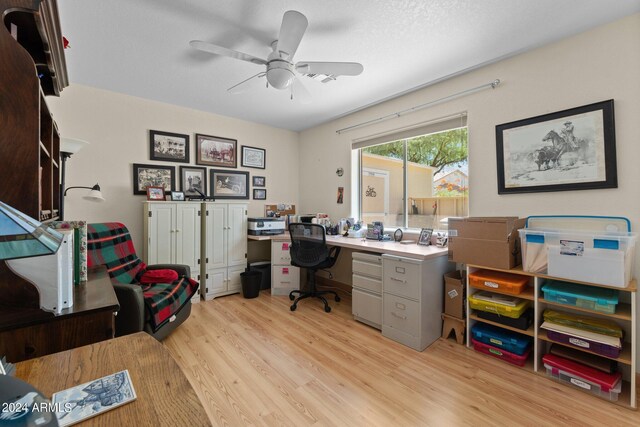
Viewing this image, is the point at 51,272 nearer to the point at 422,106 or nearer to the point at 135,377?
the point at 135,377

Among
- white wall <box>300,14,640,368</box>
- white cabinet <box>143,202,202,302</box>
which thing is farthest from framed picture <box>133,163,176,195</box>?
white wall <box>300,14,640,368</box>

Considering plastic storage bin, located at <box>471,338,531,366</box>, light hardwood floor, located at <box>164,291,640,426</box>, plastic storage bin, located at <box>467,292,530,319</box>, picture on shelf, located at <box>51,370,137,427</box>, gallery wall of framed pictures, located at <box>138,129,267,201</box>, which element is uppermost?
gallery wall of framed pictures, located at <box>138,129,267,201</box>

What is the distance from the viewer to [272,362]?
2.08 m

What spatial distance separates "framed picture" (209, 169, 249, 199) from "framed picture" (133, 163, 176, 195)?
505mm

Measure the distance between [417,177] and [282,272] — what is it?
2.10m

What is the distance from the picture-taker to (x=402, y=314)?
2371 millimetres

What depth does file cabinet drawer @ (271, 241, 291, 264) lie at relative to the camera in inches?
143

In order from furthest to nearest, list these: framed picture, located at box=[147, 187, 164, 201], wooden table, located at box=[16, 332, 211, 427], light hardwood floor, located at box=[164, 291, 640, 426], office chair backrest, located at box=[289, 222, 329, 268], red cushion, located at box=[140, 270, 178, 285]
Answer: framed picture, located at box=[147, 187, 164, 201]
office chair backrest, located at box=[289, 222, 329, 268]
red cushion, located at box=[140, 270, 178, 285]
light hardwood floor, located at box=[164, 291, 640, 426]
wooden table, located at box=[16, 332, 211, 427]

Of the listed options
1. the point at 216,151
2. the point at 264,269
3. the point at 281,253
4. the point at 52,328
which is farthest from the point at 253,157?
the point at 52,328

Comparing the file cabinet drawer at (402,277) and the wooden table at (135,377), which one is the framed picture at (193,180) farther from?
the wooden table at (135,377)

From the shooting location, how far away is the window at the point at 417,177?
9.23ft

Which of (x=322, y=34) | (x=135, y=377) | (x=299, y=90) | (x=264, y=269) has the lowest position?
(x=264, y=269)

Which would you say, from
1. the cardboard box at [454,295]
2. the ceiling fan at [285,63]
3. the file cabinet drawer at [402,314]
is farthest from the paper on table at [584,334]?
the ceiling fan at [285,63]

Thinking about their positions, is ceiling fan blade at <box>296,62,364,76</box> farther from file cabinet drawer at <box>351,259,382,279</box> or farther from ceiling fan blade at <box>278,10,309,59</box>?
file cabinet drawer at <box>351,259,382,279</box>
